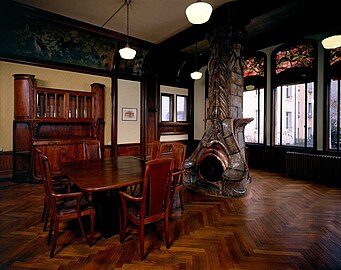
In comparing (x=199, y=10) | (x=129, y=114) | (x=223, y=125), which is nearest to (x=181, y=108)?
(x=129, y=114)

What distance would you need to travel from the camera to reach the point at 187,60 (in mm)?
A: 7129

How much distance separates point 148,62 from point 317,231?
5.45m

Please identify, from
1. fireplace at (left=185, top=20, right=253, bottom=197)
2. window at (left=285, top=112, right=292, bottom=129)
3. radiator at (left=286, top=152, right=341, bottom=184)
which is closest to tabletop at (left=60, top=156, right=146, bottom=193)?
fireplace at (left=185, top=20, right=253, bottom=197)

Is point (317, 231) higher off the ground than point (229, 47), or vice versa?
point (229, 47)

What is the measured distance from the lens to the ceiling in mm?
3891

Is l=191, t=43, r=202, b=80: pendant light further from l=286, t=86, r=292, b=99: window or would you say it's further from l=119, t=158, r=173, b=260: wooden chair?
l=119, t=158, r=173, b=260: wooden chair

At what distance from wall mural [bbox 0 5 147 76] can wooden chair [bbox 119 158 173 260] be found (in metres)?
4.08

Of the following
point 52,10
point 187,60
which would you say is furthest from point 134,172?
point 187,60

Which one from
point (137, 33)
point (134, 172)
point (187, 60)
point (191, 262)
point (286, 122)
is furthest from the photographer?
point (187, 60)

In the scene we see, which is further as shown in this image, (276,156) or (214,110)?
(276,156)

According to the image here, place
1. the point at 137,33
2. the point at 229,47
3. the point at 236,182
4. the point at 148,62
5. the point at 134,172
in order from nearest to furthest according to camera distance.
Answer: the point at 134,172 → the point at 236,182 → the point at 229,47 → the point at 137,33 → the point at 148,62

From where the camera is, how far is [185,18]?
448 cm

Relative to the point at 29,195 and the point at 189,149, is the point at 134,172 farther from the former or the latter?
the point at 189,149

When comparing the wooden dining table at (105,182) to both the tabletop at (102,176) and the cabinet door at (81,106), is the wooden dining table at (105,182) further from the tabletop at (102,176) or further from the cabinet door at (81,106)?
the cabinet door at (81,106)
